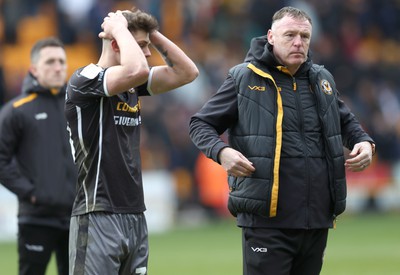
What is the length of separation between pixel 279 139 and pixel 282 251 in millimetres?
768

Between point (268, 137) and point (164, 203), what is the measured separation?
1244 centimetres

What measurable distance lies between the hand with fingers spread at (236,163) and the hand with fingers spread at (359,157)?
2.27 feet

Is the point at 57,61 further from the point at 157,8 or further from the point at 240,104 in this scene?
the point at 157,8

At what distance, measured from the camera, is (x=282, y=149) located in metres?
6.77

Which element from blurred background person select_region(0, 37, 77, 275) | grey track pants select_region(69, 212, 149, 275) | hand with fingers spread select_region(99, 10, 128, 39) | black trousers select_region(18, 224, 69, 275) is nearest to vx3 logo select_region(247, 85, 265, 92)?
hand with fingers spread select_region(99, 10, 128, 39)

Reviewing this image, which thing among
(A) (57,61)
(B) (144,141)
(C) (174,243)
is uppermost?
(A) (57,61)

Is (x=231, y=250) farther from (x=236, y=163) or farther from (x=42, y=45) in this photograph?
(x=236, y=163)

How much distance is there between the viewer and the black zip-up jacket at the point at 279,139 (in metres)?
6.74

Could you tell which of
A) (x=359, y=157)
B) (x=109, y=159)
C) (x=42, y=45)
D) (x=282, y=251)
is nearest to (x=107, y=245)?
(x=109, y=159)

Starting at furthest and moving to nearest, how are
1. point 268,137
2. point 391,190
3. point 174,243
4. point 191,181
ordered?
1. point 391,190
2. point 191,181
3. point 174,243
4. point 268,137

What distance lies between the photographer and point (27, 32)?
20422 millimetres

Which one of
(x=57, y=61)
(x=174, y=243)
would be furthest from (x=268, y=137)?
(x=174, y=243)

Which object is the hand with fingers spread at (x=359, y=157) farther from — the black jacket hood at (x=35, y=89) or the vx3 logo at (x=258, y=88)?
the black jacket hood at (x=35, y=89)

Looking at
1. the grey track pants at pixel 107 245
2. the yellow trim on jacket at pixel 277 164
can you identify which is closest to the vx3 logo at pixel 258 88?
the yellow trim on jacket at pixel 277 164
